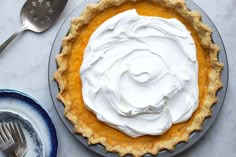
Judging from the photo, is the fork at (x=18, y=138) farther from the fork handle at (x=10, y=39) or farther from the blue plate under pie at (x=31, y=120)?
the fork handle at (x=10, y=39)

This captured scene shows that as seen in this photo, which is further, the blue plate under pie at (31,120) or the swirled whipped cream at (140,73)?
the blue plate under pie at (31,120)

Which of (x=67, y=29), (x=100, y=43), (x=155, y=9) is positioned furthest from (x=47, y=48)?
(x=155, y=9)

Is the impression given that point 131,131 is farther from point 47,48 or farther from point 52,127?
point 47,48

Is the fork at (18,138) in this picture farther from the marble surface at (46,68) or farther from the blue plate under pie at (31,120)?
the marble surface at (46,68)

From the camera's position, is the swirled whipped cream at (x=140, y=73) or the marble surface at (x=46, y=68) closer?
the swirled whipped cream at (x=140, y=73)

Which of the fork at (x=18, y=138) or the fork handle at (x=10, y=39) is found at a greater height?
the fork handle at (x=10, y=39)

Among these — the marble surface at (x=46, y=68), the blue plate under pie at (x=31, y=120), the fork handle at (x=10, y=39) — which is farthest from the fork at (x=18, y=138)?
the fork handle at (x=10, y=39)

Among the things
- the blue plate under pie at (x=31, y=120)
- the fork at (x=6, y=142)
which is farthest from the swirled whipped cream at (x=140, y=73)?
the fork at (x=6, y=142)
